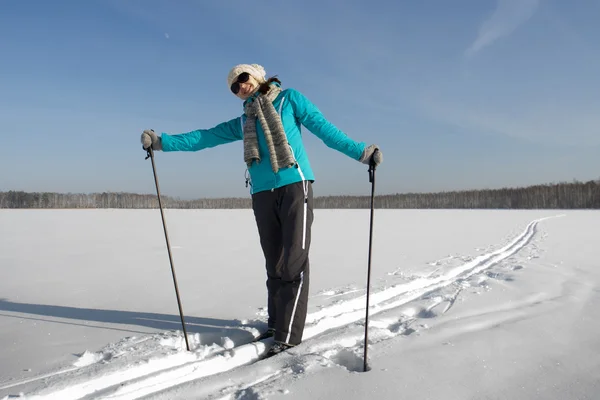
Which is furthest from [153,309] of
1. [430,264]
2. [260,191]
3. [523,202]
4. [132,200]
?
[132,200]

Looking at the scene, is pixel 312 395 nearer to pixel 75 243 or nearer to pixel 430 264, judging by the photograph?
pixel 430 264

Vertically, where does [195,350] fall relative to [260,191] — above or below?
below

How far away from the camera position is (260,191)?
221cm

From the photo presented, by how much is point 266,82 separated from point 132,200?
49.8 metres

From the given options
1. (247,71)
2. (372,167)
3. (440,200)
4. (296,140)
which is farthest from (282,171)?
(440,200)

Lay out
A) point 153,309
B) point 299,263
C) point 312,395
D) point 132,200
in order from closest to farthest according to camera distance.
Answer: point 312,395 < point 299,263 < point 153,309 < point 132,200

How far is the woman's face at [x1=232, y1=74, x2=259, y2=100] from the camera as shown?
87.4 inches

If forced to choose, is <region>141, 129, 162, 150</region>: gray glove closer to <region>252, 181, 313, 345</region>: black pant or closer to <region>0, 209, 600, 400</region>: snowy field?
<region>252, 181, 313, 345</region>: black pant

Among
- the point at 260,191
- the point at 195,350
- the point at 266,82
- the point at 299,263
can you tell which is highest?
the point at 266,82

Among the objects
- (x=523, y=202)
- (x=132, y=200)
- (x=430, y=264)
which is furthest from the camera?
(x=132, y=200)

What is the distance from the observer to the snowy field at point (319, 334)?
1.53 meters

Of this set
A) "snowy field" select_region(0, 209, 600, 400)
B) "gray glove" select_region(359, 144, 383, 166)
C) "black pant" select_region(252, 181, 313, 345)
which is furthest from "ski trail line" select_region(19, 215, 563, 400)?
"gray glove" select_region(359, 144, 383, 166)

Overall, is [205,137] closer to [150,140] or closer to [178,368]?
[150,140]

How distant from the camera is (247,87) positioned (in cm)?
224
